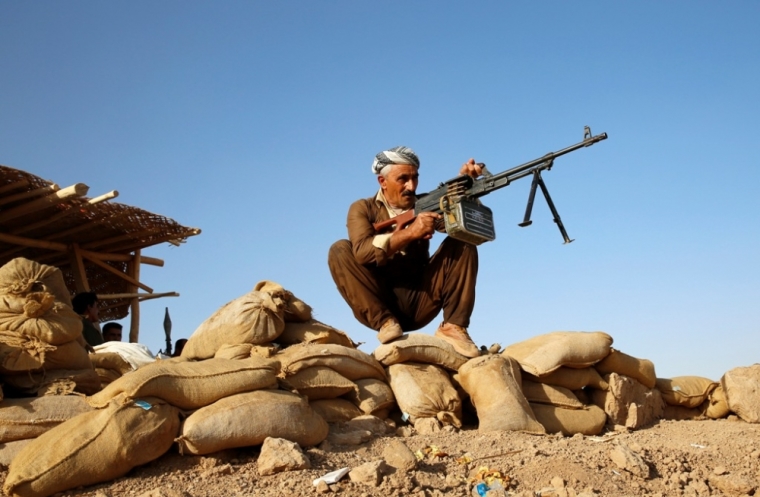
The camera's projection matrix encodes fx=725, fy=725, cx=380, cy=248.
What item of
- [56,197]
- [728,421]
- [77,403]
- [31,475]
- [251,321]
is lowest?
[728,421]

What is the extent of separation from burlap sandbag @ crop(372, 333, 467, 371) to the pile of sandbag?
1510 mm

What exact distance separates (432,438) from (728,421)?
255 centimetres

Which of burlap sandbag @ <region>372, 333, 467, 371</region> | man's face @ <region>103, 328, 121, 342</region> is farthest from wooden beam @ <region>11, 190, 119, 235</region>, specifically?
burlap sandbag @ <region>372, 333, 467, 371</region>

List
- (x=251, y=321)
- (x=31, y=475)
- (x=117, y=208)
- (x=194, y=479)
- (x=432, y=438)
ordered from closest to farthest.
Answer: (x=31, y=475) < (x=194, y=479) < (x=432, y=438) < (x=251, y=321) < (x=117, y=208)

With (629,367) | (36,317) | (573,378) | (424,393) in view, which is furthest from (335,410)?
(629,367)

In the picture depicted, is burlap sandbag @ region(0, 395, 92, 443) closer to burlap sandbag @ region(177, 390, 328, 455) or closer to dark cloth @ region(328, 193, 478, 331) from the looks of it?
burlap sandbag @ region(177, 390, 328, 455)

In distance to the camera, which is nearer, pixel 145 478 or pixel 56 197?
pixel 145 478

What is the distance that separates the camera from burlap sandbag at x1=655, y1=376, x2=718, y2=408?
5008 mm

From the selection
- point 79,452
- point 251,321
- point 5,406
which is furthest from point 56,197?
point 79,452

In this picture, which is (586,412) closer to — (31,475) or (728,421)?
(728,421)

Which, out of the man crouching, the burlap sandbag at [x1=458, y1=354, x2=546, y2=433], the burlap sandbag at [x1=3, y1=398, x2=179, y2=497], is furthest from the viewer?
the man crouching

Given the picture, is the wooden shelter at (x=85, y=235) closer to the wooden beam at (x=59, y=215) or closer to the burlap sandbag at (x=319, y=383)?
the wooden beam at (x=59, y=215)

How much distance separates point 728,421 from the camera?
4.94 m

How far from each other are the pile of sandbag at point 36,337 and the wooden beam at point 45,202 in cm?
316
